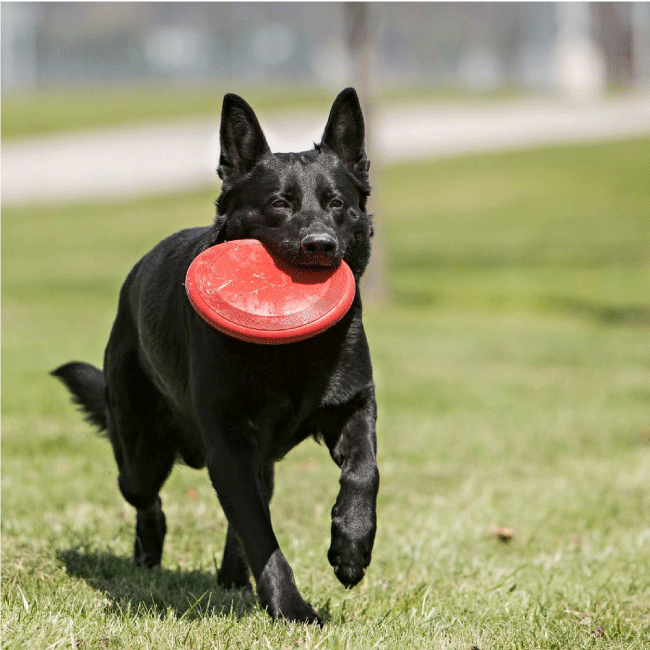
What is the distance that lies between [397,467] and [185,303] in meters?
3.73

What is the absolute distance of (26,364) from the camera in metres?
11.8

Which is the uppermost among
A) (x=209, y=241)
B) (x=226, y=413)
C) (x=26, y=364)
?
(x=209, y=241)

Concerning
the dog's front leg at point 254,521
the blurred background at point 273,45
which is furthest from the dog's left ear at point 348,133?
the blurred background at point 273,45

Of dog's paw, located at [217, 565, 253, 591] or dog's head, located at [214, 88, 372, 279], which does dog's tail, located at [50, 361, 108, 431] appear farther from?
dog's head, located at [214, 88, 372, 279]

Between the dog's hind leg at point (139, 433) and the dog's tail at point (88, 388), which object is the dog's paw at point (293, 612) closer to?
the dog's hind leg at point (139, 433)

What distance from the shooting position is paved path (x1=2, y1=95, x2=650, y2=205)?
37750 millimetres

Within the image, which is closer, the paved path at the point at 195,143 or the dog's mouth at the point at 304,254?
the dog's mouth at the point at 304,254

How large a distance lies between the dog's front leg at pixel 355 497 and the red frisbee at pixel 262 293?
0.40m

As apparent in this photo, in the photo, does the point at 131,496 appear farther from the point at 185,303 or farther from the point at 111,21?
the point at 111,21

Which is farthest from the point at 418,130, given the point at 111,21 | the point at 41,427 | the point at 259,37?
the point at 111,21

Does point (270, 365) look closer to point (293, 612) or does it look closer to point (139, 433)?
point (293, 612)

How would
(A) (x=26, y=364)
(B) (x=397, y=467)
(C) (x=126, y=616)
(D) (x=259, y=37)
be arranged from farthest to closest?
(D) (x=259, y=37), (A) (x=26, y=364), (B) (x=397, y=467), (C) (x=126, y=616)

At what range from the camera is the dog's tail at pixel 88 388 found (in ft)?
18.2

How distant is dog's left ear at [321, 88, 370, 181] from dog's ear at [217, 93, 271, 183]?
26 centimetres
